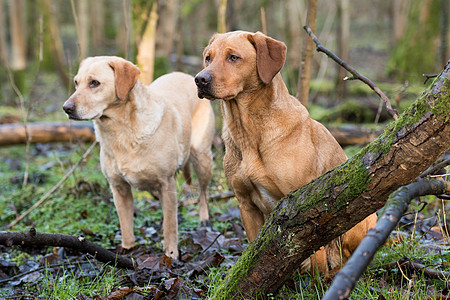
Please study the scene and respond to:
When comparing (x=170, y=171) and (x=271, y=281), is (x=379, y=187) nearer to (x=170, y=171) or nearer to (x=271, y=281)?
(x=271, y=281)

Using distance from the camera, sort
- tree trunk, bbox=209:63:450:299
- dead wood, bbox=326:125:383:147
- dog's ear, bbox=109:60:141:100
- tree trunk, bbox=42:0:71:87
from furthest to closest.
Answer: tree trunk, bbox=42:0:71:87
dead wood, bbox=326:125:383:147
dog's ear, bbox=109:60:141:100
tree trunk, bbox=209:63:450:299

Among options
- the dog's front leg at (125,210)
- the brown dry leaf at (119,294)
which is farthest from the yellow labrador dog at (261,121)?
the dog's front leg at (125,210)

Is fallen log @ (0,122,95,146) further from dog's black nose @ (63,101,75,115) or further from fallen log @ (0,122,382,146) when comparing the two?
dog's black nose @ (63,101,75,115)

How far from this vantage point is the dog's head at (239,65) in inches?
124

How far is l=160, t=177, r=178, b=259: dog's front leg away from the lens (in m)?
4.54

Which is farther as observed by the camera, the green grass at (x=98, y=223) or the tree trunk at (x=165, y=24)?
the tree trunk at (x=165, y=24)

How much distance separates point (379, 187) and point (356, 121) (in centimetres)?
743

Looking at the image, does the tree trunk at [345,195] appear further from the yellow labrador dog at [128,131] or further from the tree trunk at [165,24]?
the tree trunk at [165,24]

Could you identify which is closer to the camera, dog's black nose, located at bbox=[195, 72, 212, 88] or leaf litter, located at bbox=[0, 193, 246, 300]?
dog's black nose, located at bbox=[195, 72, 212, 88]

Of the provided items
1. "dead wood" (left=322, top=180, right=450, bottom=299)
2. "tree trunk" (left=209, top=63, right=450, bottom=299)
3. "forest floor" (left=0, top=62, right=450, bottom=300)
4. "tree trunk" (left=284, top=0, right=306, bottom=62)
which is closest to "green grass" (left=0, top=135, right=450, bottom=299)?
"forest floor" (left=0, top=62, right=450, bottom=300)

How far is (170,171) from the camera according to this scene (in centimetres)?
472

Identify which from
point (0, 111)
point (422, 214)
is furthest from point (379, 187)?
point (0, 111)

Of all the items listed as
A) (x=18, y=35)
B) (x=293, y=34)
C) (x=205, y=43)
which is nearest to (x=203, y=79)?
(x=205, y=43)

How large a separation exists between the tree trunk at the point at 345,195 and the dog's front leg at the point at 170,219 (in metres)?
1.68
